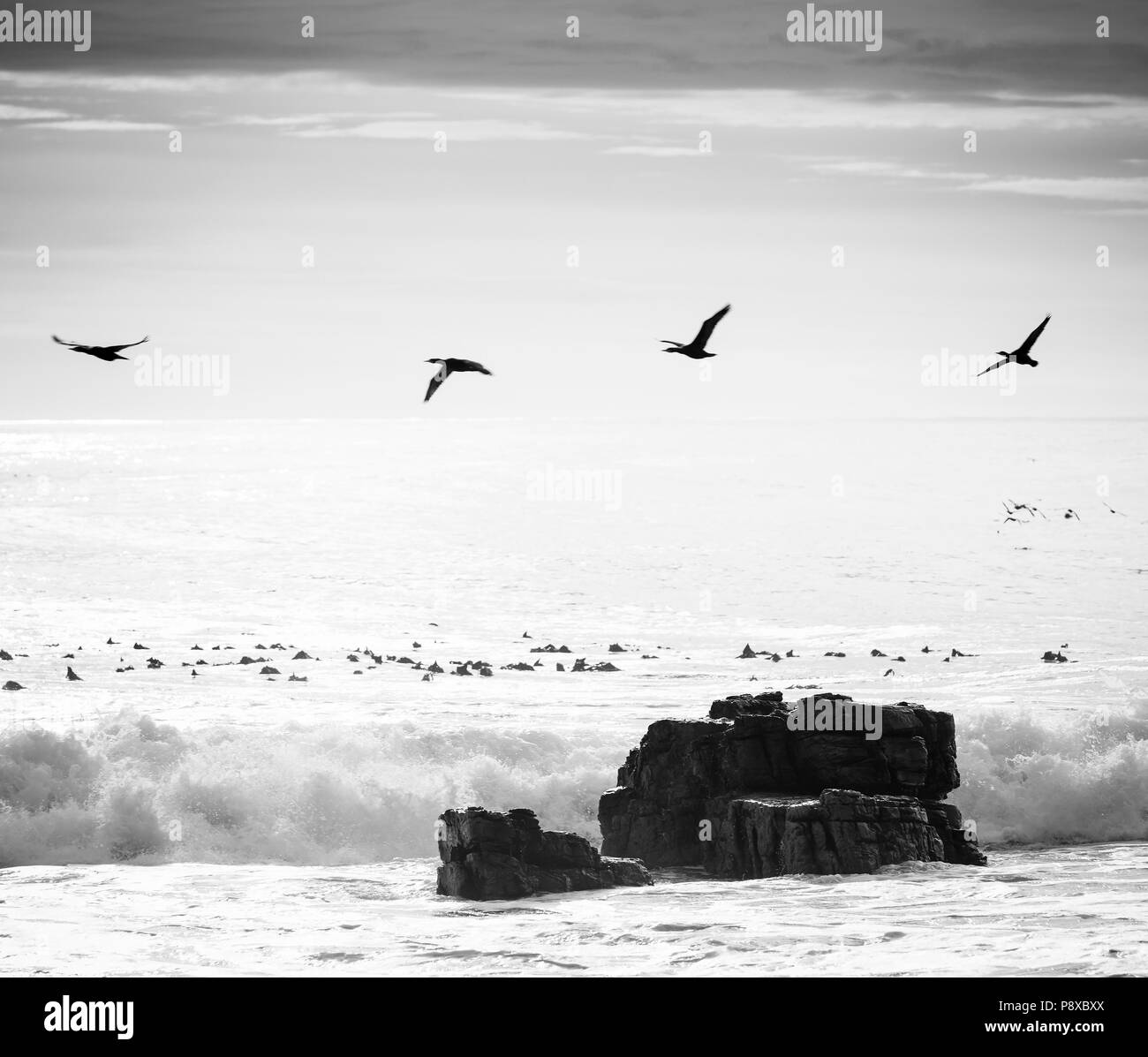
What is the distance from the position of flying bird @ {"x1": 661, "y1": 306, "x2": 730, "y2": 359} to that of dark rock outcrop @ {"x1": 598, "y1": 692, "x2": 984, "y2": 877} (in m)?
6.84

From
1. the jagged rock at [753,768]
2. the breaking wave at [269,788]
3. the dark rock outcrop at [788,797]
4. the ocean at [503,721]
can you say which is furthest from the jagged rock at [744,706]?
the breaking wave at [269,788]

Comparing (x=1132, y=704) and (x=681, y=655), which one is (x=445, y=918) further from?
(x=681, y=655)

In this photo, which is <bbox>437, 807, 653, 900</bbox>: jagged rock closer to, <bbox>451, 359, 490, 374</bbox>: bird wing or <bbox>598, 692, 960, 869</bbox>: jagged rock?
<bbox>598, 692, 960, 869</bbox>: jagged rock

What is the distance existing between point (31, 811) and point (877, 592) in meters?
46.2

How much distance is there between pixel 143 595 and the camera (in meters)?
67.2

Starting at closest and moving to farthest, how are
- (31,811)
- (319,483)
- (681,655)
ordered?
1. (31,811)
2. (681,655)
3. (319,483)

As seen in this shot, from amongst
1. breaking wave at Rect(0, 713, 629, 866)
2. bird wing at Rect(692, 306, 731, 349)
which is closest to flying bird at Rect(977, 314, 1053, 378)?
bird wing at Rect(692, 306, 731, 349)

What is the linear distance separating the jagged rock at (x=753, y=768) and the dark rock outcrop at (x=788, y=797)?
0.07ft

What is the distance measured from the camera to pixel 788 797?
28.8 m

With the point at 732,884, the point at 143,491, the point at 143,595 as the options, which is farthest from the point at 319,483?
the point at 732,884

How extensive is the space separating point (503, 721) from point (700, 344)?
1459 cm

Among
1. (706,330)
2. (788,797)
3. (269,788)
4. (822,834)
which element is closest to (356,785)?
(269,788)

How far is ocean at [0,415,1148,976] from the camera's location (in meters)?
25.0
